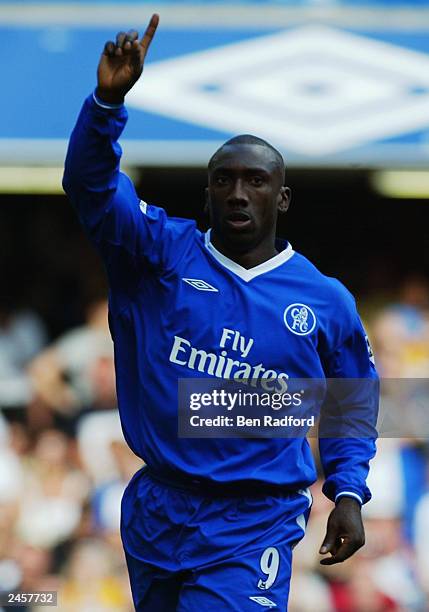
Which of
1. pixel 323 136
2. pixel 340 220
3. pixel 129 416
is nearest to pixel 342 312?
pixel 129 416

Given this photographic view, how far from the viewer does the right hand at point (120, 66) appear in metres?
3.71

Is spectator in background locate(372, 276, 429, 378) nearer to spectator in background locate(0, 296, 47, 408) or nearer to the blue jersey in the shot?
spectator in background locate(0, 296, 47, 408)

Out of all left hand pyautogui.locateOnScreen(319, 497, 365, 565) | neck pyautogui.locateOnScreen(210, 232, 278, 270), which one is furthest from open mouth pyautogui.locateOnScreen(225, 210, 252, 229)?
left hand pyautogui.locateOnScreen(319, 497, 365, 565)

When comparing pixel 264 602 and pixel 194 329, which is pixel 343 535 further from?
pixel 194 329

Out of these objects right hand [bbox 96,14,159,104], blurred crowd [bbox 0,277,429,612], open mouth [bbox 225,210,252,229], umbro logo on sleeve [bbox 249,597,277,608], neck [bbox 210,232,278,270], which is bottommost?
blurred crowd [bbox 0,277,429,612]

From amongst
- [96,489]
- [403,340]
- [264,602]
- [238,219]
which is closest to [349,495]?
[264,602]

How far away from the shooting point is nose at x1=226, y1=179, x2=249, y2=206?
4137mm

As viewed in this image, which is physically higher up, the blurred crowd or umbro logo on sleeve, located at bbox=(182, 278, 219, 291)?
umbro logo on sleeve, located at bbox=(182, 278, 219, 291)

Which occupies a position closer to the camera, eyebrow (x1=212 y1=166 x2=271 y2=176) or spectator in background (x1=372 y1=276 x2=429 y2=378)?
eyebrow (x1=212 y1=166 x2=271 y2=176)

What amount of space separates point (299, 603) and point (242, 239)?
4.69m

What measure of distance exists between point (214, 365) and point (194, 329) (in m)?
0.13

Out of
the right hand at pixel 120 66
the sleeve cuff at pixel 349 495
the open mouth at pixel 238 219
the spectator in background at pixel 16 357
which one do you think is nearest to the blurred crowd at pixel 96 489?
the spectator in background at pixel 16 357

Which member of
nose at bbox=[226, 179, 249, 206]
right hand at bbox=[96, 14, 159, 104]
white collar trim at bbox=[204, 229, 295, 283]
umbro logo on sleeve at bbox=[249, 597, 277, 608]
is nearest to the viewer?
right hand at bbox=[96, 14, 159, 104]

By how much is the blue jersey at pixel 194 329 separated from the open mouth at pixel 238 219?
15 cm
